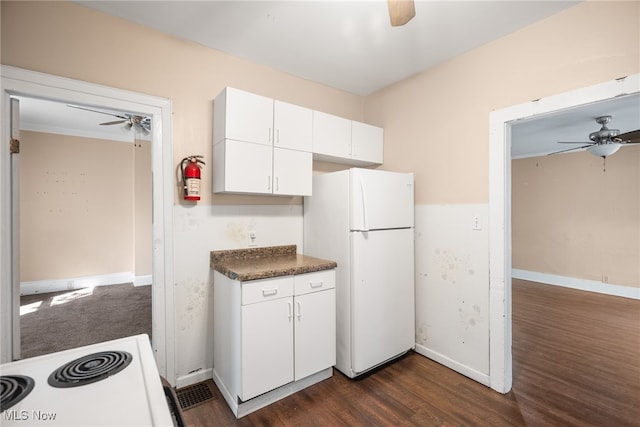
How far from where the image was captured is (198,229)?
7.50 feet

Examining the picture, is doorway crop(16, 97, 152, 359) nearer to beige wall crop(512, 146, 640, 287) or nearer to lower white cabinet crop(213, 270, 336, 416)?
lower white cabinet crop(213, 270, 336, 416)

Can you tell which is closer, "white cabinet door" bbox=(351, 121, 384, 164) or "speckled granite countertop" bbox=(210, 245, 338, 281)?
"speckled granite countertop" bbox=(210, 245, 338, 281)

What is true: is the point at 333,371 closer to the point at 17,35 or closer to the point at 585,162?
the point at 17,35

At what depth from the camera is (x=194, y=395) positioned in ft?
6.93

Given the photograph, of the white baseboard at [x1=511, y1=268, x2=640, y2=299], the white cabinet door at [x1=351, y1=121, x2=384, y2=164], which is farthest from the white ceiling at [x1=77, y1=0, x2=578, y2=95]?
the white baseboard at [x1=511, y1=268, x2=640, y2=299]

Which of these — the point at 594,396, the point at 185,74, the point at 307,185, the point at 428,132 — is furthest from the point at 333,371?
the point at 185,74

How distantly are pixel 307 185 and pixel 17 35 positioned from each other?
1969mm

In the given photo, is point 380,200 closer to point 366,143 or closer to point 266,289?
point 366,143

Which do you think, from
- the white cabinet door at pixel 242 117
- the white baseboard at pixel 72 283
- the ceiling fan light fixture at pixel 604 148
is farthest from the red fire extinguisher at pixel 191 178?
the ceiling fan light fixture at pixel 604 148

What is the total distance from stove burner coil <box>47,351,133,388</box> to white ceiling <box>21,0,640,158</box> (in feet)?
6.50

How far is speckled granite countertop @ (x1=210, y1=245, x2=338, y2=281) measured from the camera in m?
1.97

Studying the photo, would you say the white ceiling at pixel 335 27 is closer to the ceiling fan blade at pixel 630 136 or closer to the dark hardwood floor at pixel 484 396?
the ceiling fan blade at pixel 630 136

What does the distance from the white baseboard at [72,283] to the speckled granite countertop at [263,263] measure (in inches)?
151

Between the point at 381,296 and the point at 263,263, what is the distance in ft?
3.28
